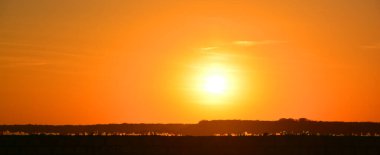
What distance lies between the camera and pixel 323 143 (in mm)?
50312

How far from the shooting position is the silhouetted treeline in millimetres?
103125

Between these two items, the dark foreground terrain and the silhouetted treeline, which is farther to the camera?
the silhouetted treeline

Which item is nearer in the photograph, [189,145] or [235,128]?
[189,145]

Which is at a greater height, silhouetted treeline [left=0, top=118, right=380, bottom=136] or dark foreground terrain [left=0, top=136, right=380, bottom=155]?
silhouetted treeline [left=0, top=118, right=380, bottom=136]

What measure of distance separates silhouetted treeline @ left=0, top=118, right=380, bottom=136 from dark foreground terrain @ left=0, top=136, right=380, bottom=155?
44.1 metres

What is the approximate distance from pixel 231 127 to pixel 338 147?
231ft

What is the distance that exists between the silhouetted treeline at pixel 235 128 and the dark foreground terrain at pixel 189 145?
44143 millimetres

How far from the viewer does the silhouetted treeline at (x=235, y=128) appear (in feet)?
338

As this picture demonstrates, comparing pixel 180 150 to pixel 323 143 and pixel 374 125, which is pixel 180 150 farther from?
pixel 374 125

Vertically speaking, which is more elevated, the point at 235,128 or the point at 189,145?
the point at 235,128

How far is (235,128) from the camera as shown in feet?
386

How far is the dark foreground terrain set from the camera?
155ft

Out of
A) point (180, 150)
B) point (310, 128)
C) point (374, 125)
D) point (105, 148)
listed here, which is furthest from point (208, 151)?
point (374, 125)

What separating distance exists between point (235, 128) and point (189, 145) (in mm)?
69541
